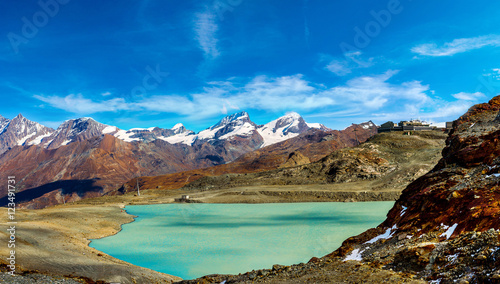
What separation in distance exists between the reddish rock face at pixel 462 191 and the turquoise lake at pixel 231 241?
1293 cm

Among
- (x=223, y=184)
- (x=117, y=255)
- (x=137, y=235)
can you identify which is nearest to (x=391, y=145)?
(x=223, y=184)

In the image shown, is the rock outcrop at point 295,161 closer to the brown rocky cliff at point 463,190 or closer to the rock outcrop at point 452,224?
the brown rocky cliff at point 463,190

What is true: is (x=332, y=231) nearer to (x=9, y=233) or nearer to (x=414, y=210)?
(x=414, y=210)

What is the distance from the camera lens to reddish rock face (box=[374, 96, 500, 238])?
41.5ft

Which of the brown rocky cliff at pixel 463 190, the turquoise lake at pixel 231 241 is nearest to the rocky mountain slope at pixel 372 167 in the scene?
the turquoise lake at pixel 231 241

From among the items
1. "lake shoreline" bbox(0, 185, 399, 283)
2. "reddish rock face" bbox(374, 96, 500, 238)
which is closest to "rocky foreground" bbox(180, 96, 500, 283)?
"reddish rock face" bbox(374, 96, 500, 238)

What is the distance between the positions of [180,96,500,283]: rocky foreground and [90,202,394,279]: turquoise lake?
10.3 m

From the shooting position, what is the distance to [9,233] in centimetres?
3027

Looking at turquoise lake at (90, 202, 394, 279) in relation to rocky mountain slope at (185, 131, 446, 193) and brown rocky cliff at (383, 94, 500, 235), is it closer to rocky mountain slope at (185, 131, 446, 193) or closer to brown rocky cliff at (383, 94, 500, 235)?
brown rocky cliff at (383, 94, 500, 235)

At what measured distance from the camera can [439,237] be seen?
12.7 metres

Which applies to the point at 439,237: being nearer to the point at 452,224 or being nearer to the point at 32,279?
the point at 452,224

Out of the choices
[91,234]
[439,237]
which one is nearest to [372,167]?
[91,234]

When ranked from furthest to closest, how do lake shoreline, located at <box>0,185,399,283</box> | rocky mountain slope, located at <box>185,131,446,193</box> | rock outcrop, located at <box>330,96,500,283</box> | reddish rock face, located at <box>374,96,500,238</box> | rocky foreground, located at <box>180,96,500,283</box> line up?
rocky mountain slope, located at <box>185,131,446,193</box> < lake shoreline, located at <box>0,185,399,283</box> < reddish rock face, located at <box>374,96,500,238</box> < rocky foreground, located at <box>180,96,500,283</box> < rock outcrop, located at <box>330,96,500,283</box>

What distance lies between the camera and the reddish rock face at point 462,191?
1264 cm
